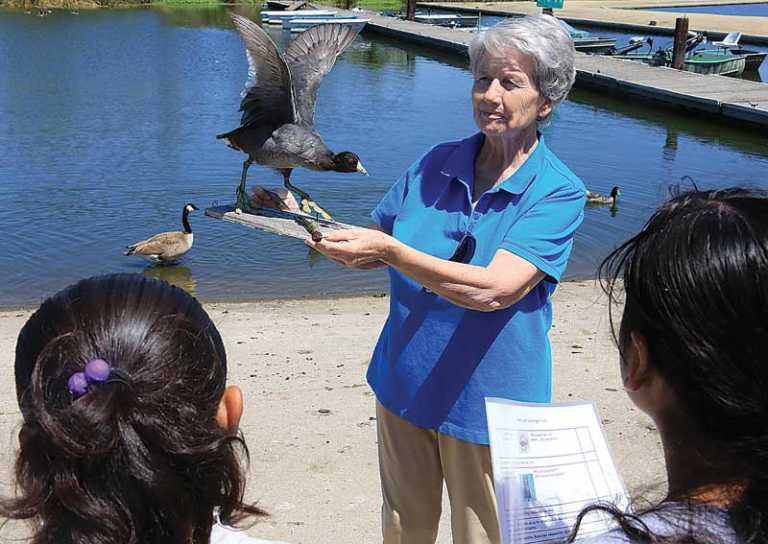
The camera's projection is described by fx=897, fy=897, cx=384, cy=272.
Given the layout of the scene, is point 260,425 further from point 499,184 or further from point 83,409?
point 83,409

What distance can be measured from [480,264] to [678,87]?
2029cm

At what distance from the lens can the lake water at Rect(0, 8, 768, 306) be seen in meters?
10.1

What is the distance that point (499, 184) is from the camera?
292 centimetres

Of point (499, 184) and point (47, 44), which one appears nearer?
point (499, 184)

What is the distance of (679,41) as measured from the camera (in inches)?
973

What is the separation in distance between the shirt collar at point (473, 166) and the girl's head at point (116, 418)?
167cm

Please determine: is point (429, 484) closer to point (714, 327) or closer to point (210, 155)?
point (714, 327)

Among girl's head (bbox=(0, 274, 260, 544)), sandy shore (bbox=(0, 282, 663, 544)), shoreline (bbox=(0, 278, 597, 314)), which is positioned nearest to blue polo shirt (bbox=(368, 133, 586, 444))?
sandy shore (bbox=(0, 282, 663, 544))

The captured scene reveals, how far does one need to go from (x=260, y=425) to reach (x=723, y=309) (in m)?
4.17

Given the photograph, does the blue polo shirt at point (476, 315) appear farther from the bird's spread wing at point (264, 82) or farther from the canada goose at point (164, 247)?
the canada goose at point (164, 247)

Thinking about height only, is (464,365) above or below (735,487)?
below

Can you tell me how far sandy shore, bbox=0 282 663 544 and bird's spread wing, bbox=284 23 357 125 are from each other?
5.77ft

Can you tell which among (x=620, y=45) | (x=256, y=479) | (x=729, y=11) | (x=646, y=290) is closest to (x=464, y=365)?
(x=646, y=290)

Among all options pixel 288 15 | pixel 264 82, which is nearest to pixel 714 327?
pixel 264 82
